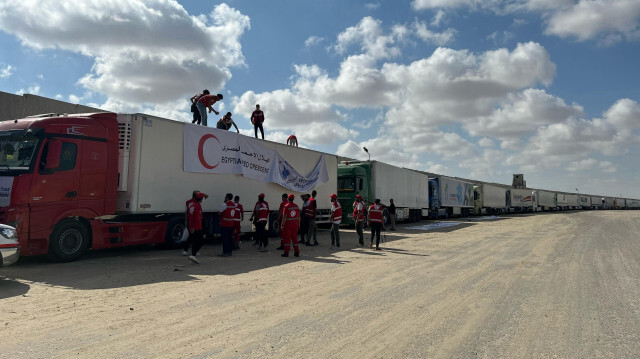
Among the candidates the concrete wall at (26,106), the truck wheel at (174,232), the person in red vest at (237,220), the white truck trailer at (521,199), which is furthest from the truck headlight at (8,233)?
the white truck trailer at (521,199)

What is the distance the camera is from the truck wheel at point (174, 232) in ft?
37.4

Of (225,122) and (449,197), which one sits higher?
(225,122)

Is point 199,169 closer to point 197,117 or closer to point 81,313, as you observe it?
point 197,117

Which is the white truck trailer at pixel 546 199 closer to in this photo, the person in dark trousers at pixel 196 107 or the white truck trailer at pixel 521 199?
the white truck trailer at pixel 521 199

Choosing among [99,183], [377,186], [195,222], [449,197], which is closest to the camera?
[195,222]

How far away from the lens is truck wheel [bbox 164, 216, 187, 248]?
448 inches

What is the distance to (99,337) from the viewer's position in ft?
14.7

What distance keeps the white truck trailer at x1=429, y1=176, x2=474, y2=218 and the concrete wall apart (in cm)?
2497

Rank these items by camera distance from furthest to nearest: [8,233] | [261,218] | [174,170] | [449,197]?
[449,197], [261,218], [174,170], [8,233]

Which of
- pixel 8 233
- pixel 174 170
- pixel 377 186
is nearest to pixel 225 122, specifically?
pixel 174 170

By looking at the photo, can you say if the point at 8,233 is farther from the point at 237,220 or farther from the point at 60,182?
the point at 237,220

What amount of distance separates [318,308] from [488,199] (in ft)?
141

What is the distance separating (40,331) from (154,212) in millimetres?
6399

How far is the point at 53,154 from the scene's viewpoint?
8930 millimetres
